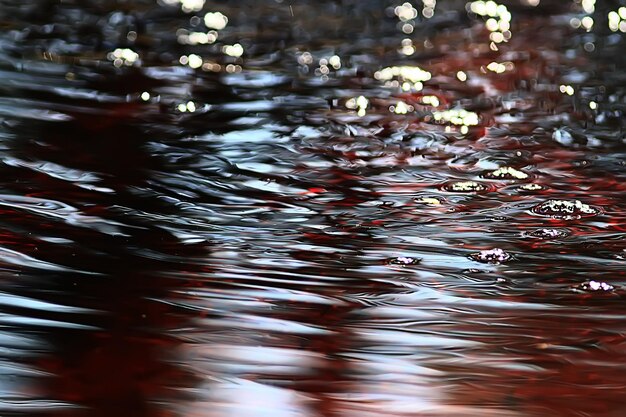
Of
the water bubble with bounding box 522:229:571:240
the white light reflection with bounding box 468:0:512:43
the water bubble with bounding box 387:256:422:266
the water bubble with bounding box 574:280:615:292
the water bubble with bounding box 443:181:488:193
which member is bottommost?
the water bubble with bounding box 574:280:615:292

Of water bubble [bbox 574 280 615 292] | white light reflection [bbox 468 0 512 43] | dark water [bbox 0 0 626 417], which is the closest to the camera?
dark water [bbox 0 0 626 417]

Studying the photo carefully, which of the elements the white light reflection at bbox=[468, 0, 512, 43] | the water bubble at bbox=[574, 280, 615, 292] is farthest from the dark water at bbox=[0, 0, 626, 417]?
the white light reflection at bbox=[468, 0, 512, 43]

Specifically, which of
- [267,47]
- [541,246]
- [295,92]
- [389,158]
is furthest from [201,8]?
[541,246]

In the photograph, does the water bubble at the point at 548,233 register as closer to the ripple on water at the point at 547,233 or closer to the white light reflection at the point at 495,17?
the ripple on water at the point at 547,233

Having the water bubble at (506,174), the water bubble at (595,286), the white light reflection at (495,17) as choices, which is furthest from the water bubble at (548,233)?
the white light reflection at (495,17)

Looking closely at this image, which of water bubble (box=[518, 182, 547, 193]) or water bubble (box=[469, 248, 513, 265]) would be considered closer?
water bubble (box=[469, 248, 513, 265])

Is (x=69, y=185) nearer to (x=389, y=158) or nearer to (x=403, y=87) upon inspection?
(x=389, y=158)

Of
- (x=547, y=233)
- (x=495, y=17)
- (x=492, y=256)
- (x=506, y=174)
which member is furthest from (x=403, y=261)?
(x=495, y=17)

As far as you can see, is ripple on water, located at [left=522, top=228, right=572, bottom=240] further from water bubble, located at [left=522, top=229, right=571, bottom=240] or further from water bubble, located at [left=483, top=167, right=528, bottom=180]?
water bubble, located at [left=483, top=167, right=528, bottom=180]
